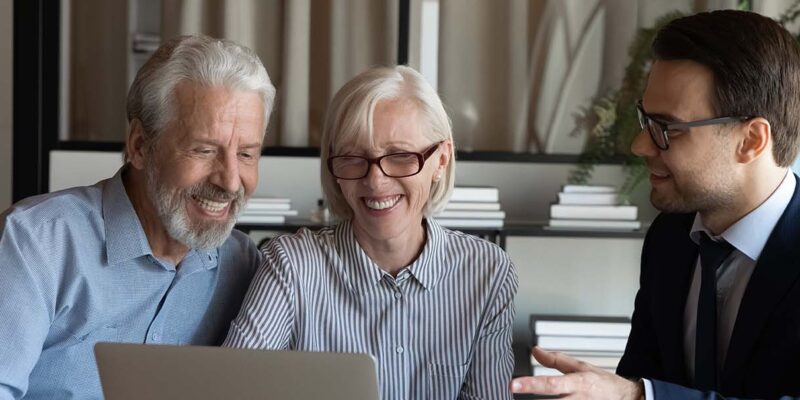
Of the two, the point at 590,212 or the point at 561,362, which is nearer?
the point at 561,362

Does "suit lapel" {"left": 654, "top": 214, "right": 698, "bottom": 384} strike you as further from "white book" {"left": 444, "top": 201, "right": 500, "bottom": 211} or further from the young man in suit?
"white book" {"left": 444, "top": 201, "right": 500, "bottom": 211}

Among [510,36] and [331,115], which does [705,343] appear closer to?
[331,115]

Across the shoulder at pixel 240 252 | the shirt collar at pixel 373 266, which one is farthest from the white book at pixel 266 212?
the shirt collar at pixel 373 266

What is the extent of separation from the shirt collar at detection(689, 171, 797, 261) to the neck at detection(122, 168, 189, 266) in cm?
107

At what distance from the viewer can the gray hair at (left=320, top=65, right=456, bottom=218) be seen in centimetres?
197

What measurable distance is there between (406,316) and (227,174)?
445mm

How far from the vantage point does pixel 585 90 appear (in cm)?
400

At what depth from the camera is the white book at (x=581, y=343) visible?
3.61m

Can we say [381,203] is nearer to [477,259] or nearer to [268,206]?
[477,259]

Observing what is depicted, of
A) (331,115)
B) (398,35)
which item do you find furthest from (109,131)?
(331,115)

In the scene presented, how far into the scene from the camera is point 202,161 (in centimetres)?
203

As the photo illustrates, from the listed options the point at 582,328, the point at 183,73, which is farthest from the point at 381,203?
the point at 582,328

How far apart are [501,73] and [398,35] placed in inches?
17.0

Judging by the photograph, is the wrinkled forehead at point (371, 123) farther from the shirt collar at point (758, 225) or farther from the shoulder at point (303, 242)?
the shirt collar at point (758, 225)
